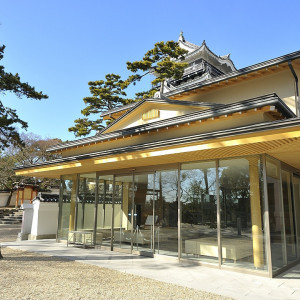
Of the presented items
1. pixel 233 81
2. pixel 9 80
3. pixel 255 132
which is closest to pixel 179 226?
pixel 255 132

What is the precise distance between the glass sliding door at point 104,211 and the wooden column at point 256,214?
4890mm

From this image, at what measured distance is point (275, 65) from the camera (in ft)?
26.9

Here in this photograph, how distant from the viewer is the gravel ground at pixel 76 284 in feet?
14.5

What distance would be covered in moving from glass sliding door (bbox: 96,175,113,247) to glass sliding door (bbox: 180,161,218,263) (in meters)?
3.04

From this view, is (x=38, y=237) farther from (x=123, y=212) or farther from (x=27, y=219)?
(x=123, y=212)

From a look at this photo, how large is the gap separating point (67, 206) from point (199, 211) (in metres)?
6.35

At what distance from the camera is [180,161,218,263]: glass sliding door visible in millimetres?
6809

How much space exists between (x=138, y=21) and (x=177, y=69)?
9.09 m

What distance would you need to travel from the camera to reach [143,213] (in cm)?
829

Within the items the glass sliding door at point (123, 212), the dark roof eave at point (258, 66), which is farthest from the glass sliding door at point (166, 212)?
the dark roof eave at point (258, 66)

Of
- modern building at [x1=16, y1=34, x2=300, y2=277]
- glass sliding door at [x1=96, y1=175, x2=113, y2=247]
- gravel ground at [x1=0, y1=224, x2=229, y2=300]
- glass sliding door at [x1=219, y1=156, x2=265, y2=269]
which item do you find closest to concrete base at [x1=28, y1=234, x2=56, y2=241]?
modern building at [x1=16, y1=34, x2=300, y2=277]

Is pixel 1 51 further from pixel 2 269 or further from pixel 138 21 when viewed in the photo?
pixel 2 269

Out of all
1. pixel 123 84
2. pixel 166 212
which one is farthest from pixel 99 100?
pixel 166 212

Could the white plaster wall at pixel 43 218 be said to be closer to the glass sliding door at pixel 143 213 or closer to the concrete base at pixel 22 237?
the concrete base at pixel 22 237
